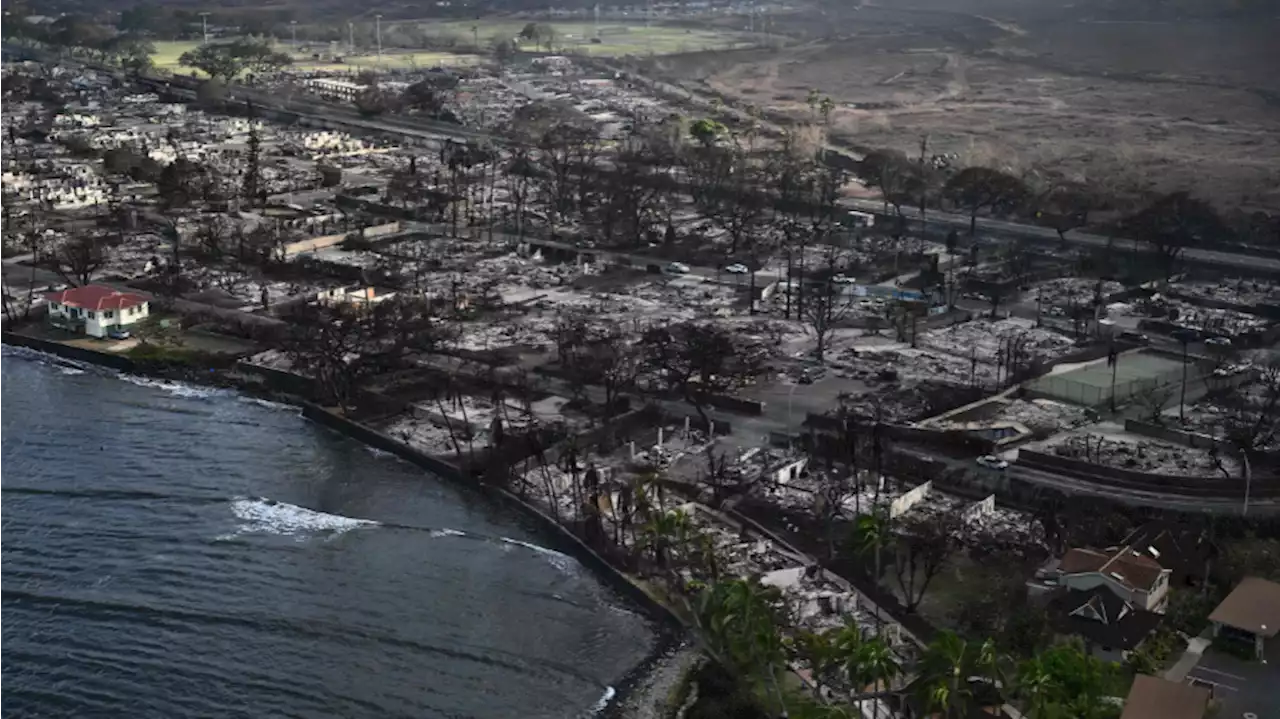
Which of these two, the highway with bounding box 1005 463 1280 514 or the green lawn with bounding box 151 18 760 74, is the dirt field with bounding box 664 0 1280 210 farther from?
the highway with bounding box 1005 463 1280 514

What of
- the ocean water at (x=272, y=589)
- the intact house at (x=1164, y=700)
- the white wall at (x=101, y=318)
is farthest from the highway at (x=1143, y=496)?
the white wall at (x=101, y=318)

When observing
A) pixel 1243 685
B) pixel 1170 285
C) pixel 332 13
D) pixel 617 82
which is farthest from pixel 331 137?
pixel 332 13

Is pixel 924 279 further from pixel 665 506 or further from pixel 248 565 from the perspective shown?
pixel 248 565

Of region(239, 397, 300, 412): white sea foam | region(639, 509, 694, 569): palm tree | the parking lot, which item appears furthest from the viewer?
region(239, 397, 300, 412): white sea foam

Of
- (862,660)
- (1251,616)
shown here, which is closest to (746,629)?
(862,660)

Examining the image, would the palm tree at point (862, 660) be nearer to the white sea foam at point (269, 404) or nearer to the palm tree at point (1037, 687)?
the palm tree at point (1037, 687)

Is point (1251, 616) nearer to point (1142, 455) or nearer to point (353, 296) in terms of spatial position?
point (1142, 455)

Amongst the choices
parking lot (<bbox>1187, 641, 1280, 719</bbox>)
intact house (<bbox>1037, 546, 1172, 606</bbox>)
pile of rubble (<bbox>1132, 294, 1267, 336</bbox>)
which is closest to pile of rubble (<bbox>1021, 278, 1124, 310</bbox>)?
pile of rubble (<bbox>1132, 294, 1267, 336</bbox>)
